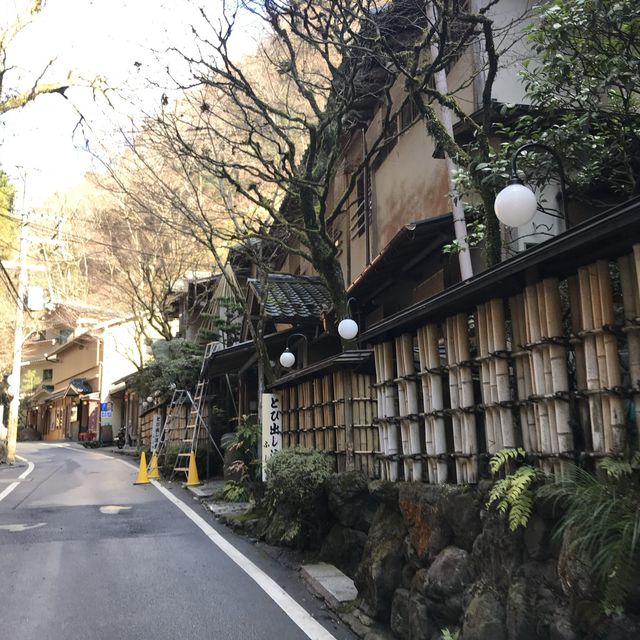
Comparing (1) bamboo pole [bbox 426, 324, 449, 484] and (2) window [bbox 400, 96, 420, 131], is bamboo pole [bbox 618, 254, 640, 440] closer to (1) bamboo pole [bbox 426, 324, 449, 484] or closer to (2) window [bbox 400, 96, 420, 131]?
(1) bamboo pole [bbox 426, 324, 449, 484]

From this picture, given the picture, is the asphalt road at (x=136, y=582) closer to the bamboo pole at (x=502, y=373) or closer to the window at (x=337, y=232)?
the bamboo pole at (x=502, y=373)

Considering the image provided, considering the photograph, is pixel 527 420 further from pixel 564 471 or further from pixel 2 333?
pixel 2 333

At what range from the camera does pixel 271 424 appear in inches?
432

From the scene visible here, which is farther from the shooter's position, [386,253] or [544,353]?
[386,253]

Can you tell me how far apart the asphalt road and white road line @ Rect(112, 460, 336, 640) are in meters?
0.02

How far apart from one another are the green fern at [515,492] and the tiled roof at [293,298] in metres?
10.4

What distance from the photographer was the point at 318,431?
9.19 m

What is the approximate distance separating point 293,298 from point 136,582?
9.29 meters

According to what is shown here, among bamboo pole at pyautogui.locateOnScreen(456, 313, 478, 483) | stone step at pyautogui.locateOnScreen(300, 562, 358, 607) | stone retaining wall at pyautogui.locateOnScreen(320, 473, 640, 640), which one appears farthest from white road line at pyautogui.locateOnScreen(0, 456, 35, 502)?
bamboo pole at pyautogui.locateOnScreen(456, 313, 478, 483)

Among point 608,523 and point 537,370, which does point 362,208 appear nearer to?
point 537,370

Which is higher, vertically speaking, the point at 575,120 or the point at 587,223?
the point at 575,120

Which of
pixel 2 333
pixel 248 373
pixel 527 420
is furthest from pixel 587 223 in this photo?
pixel 2 333

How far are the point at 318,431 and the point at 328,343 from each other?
724 cm

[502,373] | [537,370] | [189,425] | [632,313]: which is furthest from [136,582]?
[189,425]
